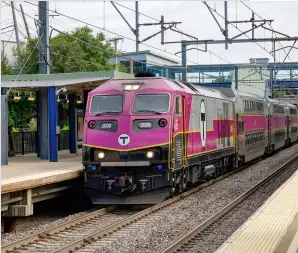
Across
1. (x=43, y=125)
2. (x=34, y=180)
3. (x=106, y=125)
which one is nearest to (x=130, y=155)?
(x=106, y=125)

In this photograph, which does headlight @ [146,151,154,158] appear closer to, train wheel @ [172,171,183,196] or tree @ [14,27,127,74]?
train wheel @ [172,171,183,196]

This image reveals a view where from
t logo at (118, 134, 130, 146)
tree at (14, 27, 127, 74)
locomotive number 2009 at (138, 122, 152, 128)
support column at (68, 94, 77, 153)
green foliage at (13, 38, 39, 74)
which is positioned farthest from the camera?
green foliage at (13, 38, 39, 74)

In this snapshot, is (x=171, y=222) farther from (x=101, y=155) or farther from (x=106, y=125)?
(x=106, y=125)

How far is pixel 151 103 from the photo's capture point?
14156mm

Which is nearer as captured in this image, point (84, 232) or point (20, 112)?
point (84, 232)

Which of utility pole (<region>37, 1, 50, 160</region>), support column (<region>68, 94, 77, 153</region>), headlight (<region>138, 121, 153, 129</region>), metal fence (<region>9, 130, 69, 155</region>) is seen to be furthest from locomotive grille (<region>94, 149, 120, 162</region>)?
metal fence (<region>9, 130, 69, 155</region>)

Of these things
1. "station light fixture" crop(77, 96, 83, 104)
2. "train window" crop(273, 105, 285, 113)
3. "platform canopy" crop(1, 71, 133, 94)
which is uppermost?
"platform canopy" crop(1, 71, 133, 94)

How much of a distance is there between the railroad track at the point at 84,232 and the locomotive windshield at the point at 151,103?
2.34 metres

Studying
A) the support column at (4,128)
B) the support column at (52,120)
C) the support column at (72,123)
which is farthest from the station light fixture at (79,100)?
the support column at (4,128)

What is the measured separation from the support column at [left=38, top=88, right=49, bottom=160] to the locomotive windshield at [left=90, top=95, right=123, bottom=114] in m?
6.89

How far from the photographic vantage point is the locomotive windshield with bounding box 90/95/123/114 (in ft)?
46.5

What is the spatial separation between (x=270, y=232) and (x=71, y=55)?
3364cm

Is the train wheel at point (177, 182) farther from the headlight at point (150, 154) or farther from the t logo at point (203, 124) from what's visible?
the t logo at point (203, 124)

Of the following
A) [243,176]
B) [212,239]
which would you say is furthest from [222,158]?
[212,239]
